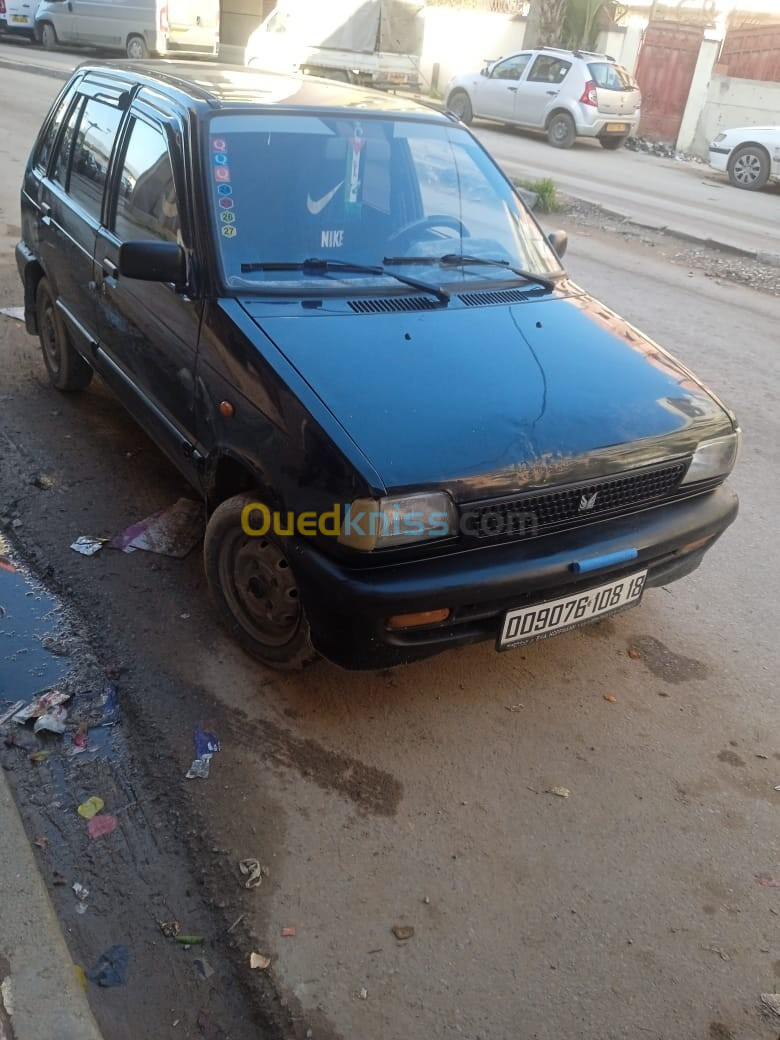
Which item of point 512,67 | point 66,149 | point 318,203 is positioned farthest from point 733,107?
point 318,203

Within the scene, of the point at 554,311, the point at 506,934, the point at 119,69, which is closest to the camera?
the point at 506,934

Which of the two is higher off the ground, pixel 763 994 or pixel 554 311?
pixel 554 311

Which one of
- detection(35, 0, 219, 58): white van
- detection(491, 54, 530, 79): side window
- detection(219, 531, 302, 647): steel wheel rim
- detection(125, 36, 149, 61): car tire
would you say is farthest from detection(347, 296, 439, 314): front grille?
detection(125, 36, 149, 61): car tire

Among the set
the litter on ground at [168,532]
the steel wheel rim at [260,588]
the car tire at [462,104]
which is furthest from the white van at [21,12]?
the steel wheel rim at [260,588]

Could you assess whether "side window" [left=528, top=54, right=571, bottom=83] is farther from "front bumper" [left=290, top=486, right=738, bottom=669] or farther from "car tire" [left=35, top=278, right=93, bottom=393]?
"front bumper" [left=290, top=486, right=738, bottom=669]

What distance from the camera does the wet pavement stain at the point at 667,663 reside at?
3553mm

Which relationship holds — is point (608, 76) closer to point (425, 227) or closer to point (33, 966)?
point (425, 227)

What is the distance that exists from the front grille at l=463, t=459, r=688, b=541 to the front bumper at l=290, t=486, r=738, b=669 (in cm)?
5

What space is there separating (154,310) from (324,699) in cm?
169

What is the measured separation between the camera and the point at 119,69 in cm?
441

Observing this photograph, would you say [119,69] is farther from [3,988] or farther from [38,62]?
[38,62]

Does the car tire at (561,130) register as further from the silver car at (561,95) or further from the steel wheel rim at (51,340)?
the steel wheel rim at (51,340)

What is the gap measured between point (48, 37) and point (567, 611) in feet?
90.5

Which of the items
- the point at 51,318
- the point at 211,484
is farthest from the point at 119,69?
the point at 211,484
